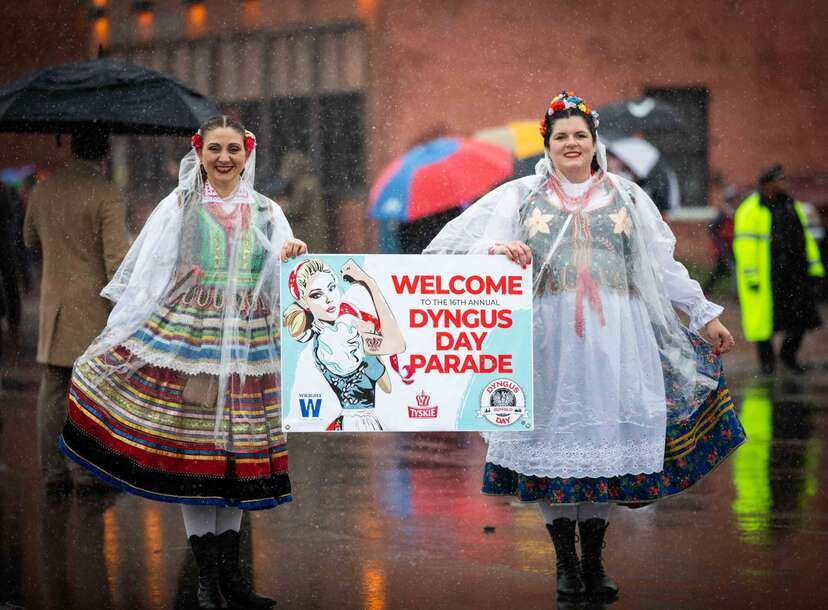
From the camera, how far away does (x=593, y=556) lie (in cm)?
550

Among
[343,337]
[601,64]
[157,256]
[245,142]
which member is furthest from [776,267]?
[601,64]

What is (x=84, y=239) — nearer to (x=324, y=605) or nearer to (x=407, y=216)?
(x=324, y=605)

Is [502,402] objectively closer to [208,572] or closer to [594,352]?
[594,352]

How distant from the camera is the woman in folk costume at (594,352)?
532 centimetres

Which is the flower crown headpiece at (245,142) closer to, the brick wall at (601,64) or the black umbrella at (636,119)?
the black umbrella at (636,119)

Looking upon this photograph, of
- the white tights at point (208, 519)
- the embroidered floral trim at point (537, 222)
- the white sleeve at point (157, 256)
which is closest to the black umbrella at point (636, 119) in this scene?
the embroidered floral trim at point (537, 222)

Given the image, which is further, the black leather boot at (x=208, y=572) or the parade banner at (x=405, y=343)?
the black leather boot at (x=208, y=572)

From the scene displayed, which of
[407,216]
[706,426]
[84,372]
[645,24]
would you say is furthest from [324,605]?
[645,24]

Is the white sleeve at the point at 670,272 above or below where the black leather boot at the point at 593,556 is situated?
above

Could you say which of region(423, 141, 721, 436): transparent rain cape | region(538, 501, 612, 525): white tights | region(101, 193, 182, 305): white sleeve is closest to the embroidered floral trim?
region(423, 141, 721, 436): transparent rain cape

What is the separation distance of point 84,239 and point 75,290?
255 millimetres

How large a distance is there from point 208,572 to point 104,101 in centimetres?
300

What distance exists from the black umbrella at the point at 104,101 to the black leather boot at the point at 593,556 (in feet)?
9.95

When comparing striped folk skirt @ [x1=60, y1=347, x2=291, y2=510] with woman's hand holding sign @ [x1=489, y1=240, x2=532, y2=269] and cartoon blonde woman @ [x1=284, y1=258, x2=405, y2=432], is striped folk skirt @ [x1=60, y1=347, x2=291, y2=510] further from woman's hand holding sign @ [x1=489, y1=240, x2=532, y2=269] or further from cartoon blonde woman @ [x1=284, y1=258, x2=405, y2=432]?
woman's hand holding sign @ [x1=489, y1=240, x2=532, y2=269]
